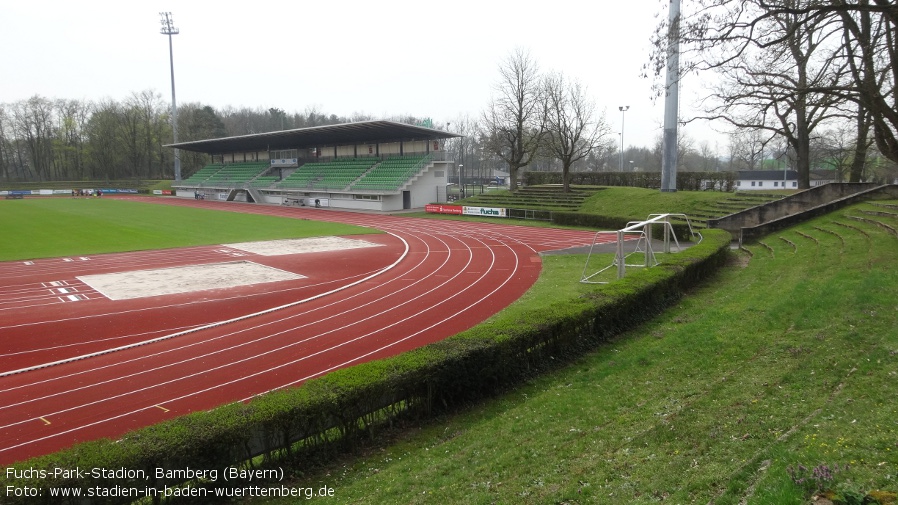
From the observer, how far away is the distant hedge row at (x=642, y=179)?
4712 cm

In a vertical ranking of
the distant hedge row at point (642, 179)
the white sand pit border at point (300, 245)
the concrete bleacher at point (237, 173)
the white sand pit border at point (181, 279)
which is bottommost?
the white sand pit border at point (181, 279)

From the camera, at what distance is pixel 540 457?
664 cm

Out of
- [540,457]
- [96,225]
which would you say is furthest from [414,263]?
[96,225]

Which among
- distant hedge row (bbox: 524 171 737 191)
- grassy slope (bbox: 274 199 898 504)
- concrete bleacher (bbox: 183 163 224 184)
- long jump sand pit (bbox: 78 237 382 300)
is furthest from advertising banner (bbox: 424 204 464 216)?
concrete bleacher (bbox: 183 163 224 184)

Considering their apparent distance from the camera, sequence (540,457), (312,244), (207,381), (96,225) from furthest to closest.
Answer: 1. (96,225)
2. (312,244)
3. (207,381)
4. (540,457)

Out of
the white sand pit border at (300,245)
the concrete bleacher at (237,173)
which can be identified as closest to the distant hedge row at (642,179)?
the white sand pit border at (300,245)

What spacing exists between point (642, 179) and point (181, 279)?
45.1 metres

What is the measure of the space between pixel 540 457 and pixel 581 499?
134 centimetres

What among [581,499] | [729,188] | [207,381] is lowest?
[207,381]

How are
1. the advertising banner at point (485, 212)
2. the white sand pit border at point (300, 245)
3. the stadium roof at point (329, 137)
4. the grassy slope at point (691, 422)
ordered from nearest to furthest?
the grassy slope at point (691, 422), the white sand pit border at point (300, 245), the advertising banner at point (485, 212), the stadium roof at point (329, 137)

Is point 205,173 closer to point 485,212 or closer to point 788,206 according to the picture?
point 485,212

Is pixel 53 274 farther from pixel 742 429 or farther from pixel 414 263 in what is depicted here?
pixel 742 429

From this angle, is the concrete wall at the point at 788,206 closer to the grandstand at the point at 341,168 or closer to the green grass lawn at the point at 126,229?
the green grass lawn at the point at 126,229

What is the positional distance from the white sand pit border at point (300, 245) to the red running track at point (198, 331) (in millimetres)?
2453
